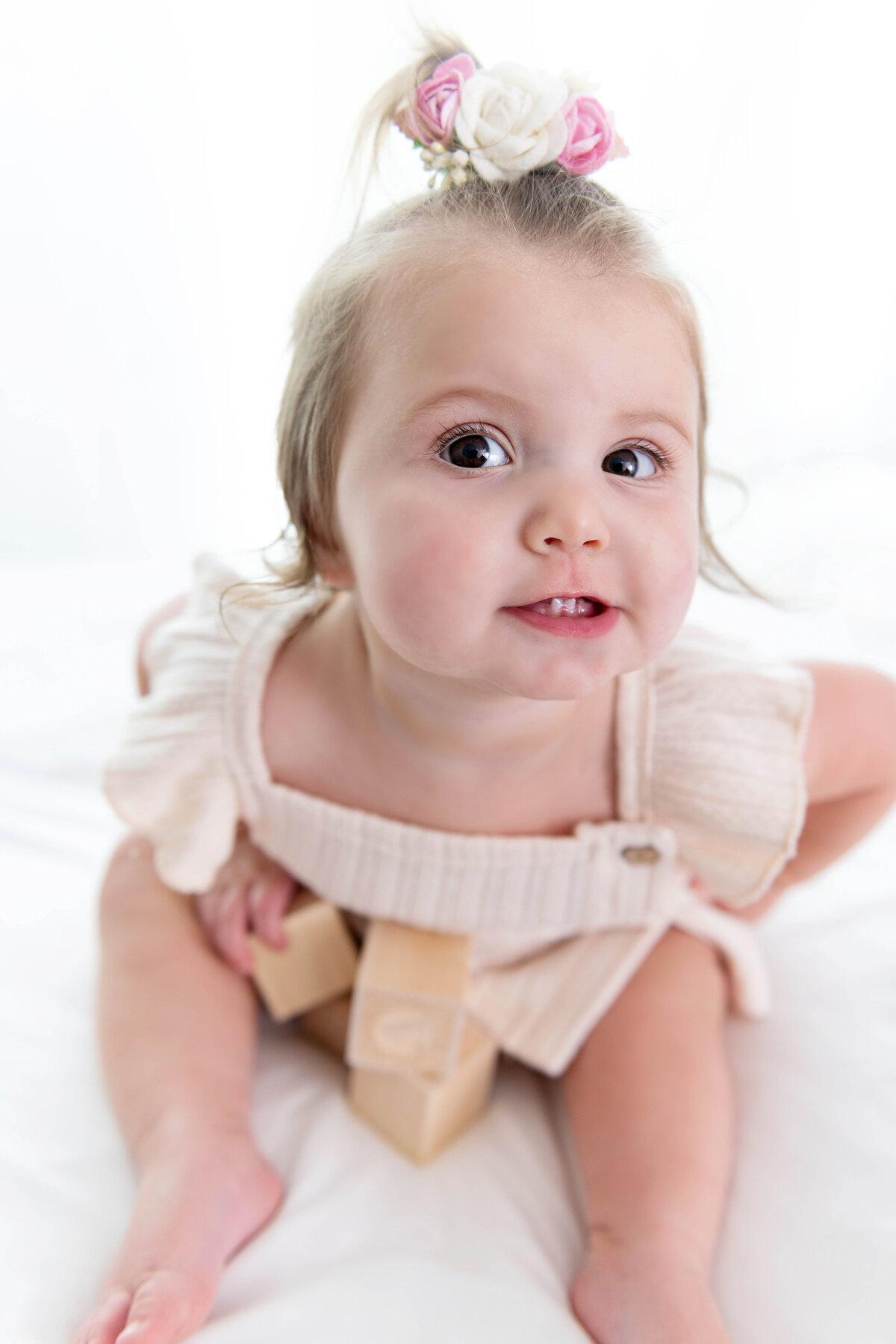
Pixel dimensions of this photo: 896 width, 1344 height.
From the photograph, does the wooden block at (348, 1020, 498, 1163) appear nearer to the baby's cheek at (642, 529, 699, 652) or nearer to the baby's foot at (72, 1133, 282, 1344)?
the baby's foot at (72, 1133, 282, 1344)

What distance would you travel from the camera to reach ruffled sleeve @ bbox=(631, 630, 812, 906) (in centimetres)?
78

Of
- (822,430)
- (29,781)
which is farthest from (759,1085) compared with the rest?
(822,430)

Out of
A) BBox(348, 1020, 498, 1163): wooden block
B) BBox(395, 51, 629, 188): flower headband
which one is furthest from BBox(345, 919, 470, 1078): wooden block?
BBox(395, 51, 629, 188): flower headband

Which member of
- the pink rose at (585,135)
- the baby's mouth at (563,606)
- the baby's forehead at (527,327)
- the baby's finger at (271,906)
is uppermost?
the pink rose at (585,135)

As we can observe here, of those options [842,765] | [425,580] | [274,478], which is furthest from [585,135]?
[274,478]

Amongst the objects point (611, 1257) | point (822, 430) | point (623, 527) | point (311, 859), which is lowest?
point (611, 1257)

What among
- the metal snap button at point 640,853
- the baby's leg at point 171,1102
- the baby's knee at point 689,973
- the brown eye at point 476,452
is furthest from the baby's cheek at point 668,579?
the baby's leg at point 171,1102

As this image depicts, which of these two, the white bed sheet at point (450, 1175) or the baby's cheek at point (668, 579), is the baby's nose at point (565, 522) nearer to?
the baby's cheek at point (668, 579)

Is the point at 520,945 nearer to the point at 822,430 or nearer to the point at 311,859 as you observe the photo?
the point at 311,859

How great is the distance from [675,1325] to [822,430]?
1.47m

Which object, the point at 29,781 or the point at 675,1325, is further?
the point at 29,781

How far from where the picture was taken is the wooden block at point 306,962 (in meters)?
0.84

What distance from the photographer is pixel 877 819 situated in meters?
0.91

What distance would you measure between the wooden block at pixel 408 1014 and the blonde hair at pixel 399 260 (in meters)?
0.30
